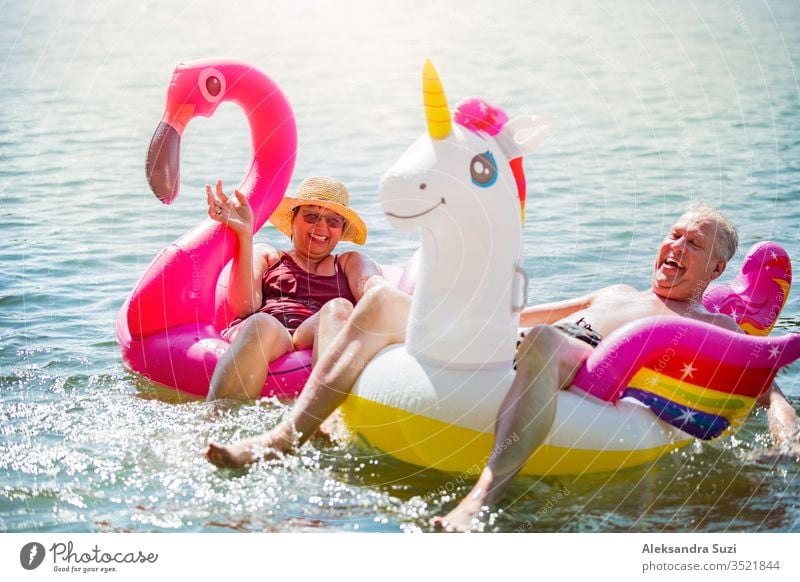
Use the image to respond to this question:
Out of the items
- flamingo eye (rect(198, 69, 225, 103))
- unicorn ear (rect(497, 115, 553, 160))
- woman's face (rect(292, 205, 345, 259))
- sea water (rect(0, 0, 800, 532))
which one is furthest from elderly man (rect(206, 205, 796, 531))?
flamingo eye (rect(198, 69, 225, 103))

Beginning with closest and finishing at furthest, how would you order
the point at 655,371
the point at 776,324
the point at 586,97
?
the point at 655,371 < the point at 776,324 < the point at 586,97

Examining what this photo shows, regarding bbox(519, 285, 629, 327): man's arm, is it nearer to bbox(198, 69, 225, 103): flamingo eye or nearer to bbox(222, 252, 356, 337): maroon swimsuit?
bbox(222, 252, 356, 337): maroon swimsuit

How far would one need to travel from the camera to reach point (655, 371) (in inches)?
119

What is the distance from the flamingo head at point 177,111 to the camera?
146 inches

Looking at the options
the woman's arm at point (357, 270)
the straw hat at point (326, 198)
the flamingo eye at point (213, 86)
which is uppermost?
the flamingo eye at point (213, 86)

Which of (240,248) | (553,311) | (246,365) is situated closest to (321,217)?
(240,248)

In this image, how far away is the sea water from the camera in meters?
2.96

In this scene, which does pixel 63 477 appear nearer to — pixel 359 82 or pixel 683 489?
pixel 683 489

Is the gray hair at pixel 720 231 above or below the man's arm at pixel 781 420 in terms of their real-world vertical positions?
above

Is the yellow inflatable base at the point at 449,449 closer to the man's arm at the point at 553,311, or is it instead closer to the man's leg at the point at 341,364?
the man's leg at the point at 341,364

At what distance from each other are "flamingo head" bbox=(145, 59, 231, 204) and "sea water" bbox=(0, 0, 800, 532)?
0.64 meters

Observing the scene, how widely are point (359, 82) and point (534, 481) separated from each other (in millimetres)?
5621

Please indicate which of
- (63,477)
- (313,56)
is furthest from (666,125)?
(63,477)

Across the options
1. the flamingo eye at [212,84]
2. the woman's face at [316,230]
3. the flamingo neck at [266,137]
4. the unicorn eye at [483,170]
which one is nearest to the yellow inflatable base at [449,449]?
the unicorn eye at [483,170]
